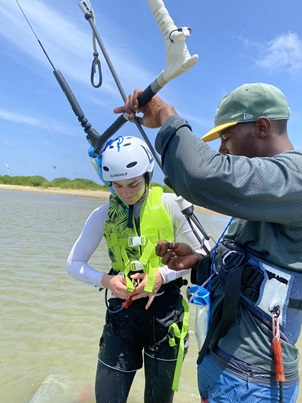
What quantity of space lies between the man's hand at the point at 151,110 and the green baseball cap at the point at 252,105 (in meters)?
0.23

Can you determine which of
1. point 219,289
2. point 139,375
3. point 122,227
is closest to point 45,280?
point 139,375

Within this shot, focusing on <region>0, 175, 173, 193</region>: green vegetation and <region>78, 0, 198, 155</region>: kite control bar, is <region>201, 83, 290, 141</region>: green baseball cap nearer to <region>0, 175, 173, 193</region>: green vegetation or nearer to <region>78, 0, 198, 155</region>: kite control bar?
<region>78, 0, 198, 155</region>: kite control bar

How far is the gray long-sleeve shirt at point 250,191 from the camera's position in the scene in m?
1.50

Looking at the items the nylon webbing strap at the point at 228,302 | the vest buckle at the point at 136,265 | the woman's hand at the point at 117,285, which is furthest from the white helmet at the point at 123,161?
the nylon webbing strap at the point at 228,302

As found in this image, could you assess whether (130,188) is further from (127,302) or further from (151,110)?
(151,110)

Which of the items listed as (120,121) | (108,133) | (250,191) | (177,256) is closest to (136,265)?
(177,256)

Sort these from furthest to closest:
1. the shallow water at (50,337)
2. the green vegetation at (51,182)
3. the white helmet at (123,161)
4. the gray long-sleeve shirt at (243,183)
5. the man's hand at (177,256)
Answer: the green vegetation at (51,182)
the shallow water at (50,337)
the white helmet at (123,161)
the man's hand at (177,256)
the gray long-sleeve shirt at (243,183)

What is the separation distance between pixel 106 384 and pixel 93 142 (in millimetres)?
1885

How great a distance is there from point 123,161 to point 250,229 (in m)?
1.45

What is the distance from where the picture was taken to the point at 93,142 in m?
3.01

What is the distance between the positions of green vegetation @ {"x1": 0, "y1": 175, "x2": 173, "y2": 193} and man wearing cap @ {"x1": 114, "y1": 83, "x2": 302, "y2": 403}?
54063mm

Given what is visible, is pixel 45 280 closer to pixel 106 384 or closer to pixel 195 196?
pixel 106 384

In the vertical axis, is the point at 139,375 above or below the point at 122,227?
below

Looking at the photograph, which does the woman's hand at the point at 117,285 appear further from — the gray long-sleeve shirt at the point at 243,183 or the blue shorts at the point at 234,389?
the gray long-sleeve shirt at the point at 243,183
